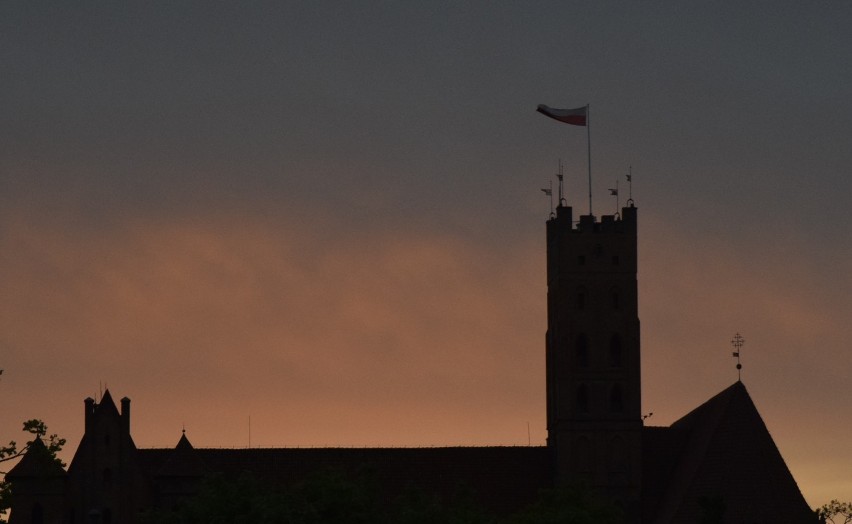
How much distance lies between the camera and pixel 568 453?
413 ft

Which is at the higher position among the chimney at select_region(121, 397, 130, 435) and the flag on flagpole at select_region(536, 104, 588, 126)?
the flag on flagpole at select_region(536, 104, 588, 126)

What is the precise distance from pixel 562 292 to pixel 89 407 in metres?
27.0

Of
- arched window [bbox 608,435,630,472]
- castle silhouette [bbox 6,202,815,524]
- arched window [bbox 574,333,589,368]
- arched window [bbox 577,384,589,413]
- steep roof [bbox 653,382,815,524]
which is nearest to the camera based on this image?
steep roof [bbox 653,382,815,524]

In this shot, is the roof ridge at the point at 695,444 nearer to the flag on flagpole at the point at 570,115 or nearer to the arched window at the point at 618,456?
the arched window at the point at 618,456

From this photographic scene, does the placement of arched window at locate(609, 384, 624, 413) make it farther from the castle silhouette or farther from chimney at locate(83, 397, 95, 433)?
chimney at locate(83, 397, 95, 433)

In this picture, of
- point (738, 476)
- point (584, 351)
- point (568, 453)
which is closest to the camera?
point (738, 476)

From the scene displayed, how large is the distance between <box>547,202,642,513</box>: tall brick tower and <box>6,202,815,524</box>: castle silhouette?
6 cm

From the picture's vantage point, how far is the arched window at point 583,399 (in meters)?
127

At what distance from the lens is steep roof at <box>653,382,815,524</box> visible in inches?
4636

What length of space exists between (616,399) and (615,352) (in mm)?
2658

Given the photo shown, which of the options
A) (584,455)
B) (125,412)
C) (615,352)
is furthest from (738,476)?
(125,412)

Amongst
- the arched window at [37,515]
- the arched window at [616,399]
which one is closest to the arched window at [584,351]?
the arched window at [616,399]

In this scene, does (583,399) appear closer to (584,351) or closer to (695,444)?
(584,351)

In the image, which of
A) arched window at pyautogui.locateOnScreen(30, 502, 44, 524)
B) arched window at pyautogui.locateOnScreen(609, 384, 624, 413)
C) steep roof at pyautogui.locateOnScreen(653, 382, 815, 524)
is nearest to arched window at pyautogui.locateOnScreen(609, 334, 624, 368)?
arched window at pyautogui.locateOnScreen(609, 384, 624, 413)
